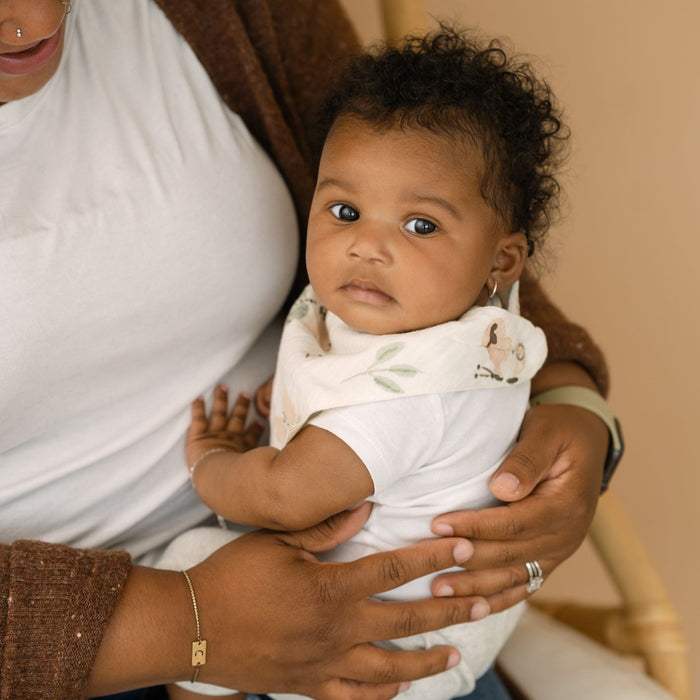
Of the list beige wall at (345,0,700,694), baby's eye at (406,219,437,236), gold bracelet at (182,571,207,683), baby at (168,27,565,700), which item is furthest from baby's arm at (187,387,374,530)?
beige wall at (345,0,700,694)

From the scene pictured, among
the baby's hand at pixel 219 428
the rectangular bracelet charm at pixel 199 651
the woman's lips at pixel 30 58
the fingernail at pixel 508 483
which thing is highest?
the woman's lips at pixel 30 58

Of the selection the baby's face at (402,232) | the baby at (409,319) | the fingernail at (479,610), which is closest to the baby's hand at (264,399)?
the baby at (409,319)

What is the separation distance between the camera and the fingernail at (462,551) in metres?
0.86

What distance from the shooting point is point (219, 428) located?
996 millimetres

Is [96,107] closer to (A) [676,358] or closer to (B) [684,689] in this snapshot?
(B) [684,689]

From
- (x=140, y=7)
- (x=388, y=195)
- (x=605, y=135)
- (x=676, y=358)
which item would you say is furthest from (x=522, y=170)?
(x=676, y=358)

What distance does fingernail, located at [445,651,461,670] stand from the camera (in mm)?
912

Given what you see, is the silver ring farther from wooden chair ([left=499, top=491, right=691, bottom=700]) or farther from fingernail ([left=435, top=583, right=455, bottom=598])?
wooden chair ([left=499, top=491, right=691, bottom=700])

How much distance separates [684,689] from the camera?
1174 mm

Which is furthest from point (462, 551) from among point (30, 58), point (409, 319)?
point (30, 58)

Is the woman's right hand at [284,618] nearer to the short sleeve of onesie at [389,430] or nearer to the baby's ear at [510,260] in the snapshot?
the short sleeve of onesie at [389,430]

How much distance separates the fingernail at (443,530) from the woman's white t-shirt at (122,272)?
0.32 m

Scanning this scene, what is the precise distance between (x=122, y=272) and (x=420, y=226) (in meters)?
0.32

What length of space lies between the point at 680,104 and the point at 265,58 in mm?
1130
